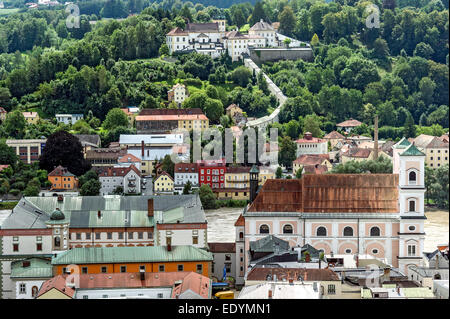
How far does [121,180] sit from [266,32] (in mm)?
24892

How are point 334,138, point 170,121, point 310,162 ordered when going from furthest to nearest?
point 170,121 < point 334,138 < point 310,162

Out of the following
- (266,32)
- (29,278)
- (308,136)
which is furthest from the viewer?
(266,32)

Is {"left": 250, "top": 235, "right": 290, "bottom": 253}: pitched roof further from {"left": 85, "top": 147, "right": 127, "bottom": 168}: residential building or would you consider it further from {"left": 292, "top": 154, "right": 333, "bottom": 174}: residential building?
{"left": 85, "top": 147, "right": 127, "bottom": 168}: residential building

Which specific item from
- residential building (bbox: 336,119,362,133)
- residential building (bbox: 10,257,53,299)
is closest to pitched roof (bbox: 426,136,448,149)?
residential building (bbox: 336,119,362,133)

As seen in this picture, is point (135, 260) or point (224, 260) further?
point (224, 260)

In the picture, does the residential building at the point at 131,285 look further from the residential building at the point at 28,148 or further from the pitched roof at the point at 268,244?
the residential building at the point at 28,148

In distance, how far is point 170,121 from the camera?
1822 inches

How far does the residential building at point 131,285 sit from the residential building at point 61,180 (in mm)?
22527

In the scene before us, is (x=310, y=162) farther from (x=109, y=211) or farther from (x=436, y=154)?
(x=109, y=211)

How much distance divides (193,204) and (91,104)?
2893 cm

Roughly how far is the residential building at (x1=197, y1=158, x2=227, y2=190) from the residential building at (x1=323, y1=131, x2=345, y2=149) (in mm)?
8427

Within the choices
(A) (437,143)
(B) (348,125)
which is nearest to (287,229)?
(A) (437,143)

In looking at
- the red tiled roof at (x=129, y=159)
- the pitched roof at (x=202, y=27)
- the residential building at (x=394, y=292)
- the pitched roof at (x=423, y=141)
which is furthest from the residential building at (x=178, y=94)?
the residential building at (x=394, y=292)

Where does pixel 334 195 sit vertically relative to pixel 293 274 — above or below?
below
